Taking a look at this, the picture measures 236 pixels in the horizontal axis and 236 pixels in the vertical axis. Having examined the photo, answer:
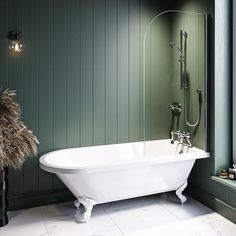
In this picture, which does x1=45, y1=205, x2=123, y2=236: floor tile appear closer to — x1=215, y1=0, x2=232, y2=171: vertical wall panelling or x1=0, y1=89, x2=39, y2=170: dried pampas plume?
x1=0, y1=89, x2=39, y2=170: dried pampas plume

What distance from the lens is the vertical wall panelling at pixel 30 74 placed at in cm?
300

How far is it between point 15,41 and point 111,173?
1.68m

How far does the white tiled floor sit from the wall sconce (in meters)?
1.72

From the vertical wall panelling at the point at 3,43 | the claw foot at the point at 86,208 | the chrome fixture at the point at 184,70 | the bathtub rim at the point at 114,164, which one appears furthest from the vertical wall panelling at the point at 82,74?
the claw foot at the point at 86,208

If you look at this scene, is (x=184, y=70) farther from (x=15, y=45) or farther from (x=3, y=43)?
(x=3, y=43)

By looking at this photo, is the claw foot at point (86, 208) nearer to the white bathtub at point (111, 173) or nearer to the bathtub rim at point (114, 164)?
the white bathtub at point (111, 173)

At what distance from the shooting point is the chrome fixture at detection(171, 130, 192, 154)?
3.34 meters

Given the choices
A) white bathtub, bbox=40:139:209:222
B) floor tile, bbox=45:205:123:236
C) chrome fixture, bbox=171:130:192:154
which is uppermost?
chrome fixture, bbox=171:130:192:154

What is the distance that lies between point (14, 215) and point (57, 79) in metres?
1.51

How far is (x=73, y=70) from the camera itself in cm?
323

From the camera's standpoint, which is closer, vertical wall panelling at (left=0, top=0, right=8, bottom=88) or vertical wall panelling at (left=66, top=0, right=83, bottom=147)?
vertical wall panelling at (left=0, top=0, right=8, bottom=88)

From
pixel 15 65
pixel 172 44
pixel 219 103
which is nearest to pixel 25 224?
pixel 15 65

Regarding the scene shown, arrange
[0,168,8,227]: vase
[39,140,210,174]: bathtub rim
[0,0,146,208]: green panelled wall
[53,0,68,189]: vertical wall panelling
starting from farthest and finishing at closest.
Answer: [53,0,68,189]: vertical wall panelling < [0,0,146,208]: green panelled wall < [0,168,8,227]: vase < [39,140,210,174]: bathtub rim

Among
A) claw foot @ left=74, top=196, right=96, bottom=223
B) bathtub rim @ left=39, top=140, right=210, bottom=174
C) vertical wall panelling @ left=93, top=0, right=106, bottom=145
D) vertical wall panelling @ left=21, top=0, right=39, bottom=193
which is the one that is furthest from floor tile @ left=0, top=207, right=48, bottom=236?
vertical wall panelling @ left=93, top=0, right=106, bottom=145
